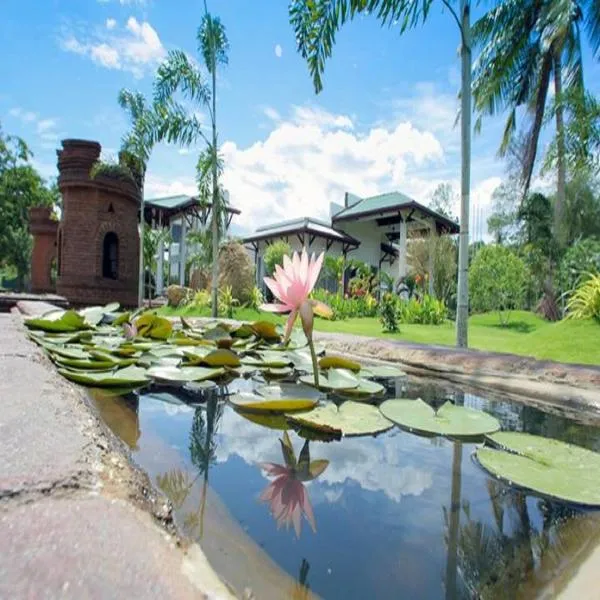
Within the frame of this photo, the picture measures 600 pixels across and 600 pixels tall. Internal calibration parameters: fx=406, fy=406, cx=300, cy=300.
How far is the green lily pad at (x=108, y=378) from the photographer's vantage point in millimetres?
1678

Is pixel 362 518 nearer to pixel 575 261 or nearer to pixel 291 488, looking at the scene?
pixel 291 488

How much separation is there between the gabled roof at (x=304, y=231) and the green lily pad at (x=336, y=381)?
14.5 metres

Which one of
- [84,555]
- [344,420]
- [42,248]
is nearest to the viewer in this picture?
[84,555]

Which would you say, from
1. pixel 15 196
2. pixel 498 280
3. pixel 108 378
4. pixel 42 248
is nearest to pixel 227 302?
pixel 108 378

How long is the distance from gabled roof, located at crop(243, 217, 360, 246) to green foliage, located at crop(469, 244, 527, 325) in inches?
228

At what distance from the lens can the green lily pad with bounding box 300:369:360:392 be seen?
182 centimetres

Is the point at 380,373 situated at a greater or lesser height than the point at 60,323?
lesser

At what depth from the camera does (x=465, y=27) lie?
4020mm

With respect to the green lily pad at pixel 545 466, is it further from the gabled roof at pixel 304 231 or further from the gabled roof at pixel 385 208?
the gabled roof at pixel 304 231

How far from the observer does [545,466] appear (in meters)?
1.06

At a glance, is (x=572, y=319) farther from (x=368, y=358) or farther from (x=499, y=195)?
(x=499, y=195)

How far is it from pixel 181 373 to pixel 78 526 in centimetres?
147

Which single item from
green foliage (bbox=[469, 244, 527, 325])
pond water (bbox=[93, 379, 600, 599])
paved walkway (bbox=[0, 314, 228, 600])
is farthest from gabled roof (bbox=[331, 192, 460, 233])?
paved walkway (bbox=[0, 314, 228, 600])

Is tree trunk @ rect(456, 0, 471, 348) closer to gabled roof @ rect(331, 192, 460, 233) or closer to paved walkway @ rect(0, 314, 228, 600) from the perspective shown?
paved walkway @ rect(0, 314, 228, 600)
